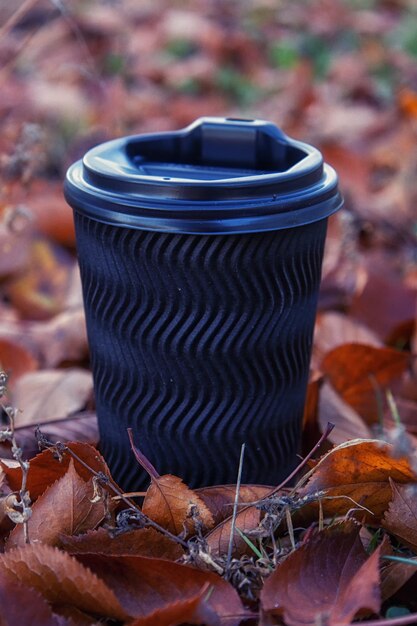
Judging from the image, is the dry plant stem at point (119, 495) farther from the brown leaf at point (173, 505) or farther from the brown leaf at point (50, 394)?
the brown leaf at point (50, 394)

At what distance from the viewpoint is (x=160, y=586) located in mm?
1063

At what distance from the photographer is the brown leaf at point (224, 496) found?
1.20 meters

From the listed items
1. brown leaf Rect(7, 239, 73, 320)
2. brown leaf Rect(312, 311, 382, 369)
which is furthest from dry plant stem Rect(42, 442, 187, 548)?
brown leaf Rect(7, 239, 73, 320)

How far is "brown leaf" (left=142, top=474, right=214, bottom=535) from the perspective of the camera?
1148 millimetres

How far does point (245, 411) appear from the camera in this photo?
4.11 feet

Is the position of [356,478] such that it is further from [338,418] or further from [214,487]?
[338,418]

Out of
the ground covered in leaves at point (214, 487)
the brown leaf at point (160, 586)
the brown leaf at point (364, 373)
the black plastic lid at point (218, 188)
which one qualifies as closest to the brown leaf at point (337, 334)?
the ground covered in leaves at point (214, 487)

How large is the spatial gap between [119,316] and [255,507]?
0.31 metres

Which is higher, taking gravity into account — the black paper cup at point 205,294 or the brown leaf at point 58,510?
the black paper cup at point 205,294

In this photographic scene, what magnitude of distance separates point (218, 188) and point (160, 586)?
0.48m

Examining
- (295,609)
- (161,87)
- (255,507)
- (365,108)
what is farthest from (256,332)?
(161,87)

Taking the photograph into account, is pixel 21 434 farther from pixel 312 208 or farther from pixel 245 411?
pixel 312 208

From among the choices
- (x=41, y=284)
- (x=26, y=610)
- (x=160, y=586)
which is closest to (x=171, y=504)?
(x=160, y=586)

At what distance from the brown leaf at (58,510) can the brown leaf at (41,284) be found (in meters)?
1.11
